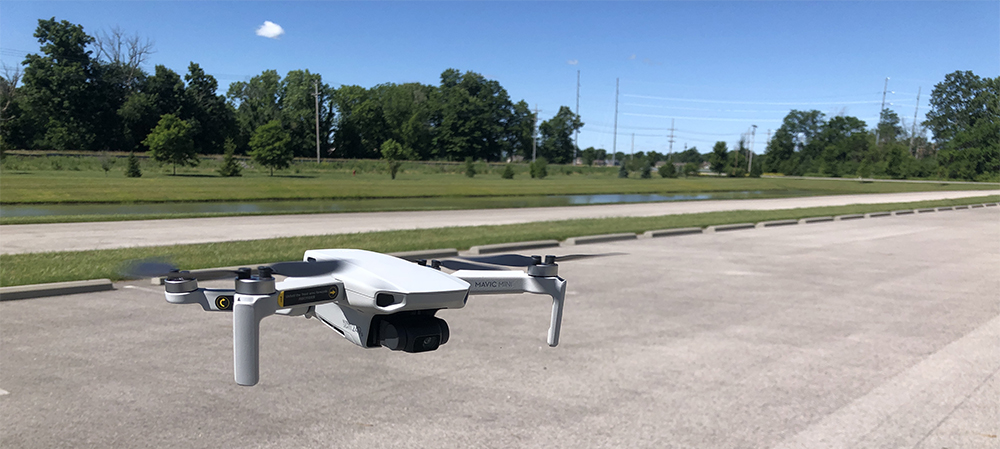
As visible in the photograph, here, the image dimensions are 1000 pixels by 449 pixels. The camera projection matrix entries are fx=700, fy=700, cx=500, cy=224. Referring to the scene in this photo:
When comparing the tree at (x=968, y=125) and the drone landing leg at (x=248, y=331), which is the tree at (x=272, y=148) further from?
the tree at (x=968, y=125)

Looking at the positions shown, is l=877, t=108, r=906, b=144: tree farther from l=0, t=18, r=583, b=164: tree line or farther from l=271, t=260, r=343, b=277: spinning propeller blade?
l=271, t=260, r=343, b=277: spinning propeller blade

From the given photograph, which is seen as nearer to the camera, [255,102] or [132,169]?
[132,169]

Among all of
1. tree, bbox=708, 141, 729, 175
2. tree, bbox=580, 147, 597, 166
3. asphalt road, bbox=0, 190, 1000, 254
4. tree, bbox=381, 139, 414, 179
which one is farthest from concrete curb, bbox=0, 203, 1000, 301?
tree, bbox=580, 147, 597, 166

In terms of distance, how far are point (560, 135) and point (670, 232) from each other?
108 metres

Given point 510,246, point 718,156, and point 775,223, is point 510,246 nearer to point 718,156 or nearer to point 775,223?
point 775,223

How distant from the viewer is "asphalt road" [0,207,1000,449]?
4.76 metres

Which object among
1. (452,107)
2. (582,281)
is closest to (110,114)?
(452,107)

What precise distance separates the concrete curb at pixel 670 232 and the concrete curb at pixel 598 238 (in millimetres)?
643

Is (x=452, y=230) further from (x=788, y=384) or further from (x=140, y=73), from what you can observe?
(x=140, y=73)

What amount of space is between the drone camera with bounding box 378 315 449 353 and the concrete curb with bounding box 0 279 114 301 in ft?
31.1

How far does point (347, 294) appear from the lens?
1.00 metres

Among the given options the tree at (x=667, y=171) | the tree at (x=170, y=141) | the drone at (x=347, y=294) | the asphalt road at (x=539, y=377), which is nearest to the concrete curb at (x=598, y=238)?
the asphalt road at (x=539, y=377)

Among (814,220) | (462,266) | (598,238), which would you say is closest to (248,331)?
(462,266)

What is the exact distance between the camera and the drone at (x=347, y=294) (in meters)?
0.91
